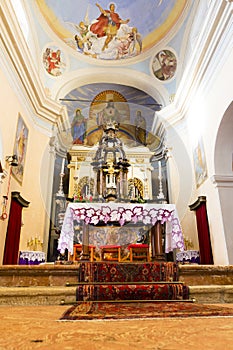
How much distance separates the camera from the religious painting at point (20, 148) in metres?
7.23

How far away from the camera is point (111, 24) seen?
10.5 meters

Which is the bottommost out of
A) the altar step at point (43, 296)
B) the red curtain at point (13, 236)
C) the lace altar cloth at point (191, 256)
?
the altar step at point (43, 296)

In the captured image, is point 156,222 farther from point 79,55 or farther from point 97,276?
point 79,55

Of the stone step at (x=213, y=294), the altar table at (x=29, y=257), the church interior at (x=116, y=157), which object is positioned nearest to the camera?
the stone step at (x=213, y=294)

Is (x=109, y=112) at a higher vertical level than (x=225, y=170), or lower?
higher

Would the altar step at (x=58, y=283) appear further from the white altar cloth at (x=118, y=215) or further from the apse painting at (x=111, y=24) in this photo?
the apse painting at (x=111, y=24)

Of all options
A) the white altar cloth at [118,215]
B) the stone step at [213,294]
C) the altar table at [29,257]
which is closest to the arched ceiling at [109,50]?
the white altar cloth at [118,215]

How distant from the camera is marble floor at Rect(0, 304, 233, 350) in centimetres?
134

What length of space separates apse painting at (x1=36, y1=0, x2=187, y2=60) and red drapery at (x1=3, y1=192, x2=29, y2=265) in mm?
7050

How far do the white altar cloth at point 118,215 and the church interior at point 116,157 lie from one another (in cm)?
2

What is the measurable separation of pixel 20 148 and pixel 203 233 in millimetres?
5637

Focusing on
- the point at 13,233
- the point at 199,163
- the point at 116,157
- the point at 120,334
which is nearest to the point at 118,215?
the point at 13,233

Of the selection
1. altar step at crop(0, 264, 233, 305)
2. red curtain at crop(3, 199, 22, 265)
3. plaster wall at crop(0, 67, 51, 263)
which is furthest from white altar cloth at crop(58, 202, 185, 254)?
altar step at crop(0, 264, 233, 305)

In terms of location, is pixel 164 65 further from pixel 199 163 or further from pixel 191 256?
A: pixel 191 256
